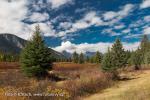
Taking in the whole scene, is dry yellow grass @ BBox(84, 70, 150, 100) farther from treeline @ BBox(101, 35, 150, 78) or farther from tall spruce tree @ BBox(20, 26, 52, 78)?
tall spruce tree @ BBox(20, 26, 52, 78)

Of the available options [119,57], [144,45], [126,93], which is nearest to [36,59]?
[126,93]

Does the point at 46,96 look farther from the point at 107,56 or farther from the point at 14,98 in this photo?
the point at 107,56

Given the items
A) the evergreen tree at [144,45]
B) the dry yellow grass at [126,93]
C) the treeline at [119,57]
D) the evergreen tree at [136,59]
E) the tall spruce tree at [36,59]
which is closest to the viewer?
the dry yellow grass at [126,93]

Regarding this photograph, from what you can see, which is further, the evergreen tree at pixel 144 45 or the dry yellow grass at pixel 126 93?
the evergreen tree at pixel 144 45

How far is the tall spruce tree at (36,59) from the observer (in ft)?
107

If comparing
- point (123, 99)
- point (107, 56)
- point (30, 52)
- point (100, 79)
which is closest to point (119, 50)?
point (107, 56)

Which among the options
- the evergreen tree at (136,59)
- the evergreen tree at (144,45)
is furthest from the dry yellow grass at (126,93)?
the evergreen tree at (144,45)

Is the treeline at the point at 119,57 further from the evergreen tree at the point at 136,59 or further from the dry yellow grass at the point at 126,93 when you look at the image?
the dry yellow grass at the point at 126,93

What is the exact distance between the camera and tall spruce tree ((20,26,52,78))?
1278 inches

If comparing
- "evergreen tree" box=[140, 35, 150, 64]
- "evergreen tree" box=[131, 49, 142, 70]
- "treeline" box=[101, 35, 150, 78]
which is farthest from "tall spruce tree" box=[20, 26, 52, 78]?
"evergreen tree" box=[140, 35, 150, 64]

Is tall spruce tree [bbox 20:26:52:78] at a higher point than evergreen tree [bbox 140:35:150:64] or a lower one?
lower

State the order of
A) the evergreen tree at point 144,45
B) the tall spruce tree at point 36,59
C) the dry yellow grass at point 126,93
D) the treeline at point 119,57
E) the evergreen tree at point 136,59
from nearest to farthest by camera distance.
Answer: the dry yellow grass at point 126,93
the tall spruce tree at point 36,59
the treeline at point 119,57
the evergreen tree at point 136,59
the evergreen tree at point 144,45

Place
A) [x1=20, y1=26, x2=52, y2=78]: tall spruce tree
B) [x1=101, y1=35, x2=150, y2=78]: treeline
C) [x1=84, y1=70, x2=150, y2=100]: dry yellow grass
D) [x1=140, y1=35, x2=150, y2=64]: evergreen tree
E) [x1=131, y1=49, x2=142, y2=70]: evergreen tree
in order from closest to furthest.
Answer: [x1=84, y1=70, x2=150, y2=100]: dry yellow grass, [x1=20, y1=26, x2=52, y2=78]: tall spruce tree, [x1=101, y1=35, x2=150, y2=78]: treeline, [x1=131, y1=49, x2=142, y2=70]: evergreen tree, [x1=140, y1=35, x2=150, y2=64]: evergreen tree

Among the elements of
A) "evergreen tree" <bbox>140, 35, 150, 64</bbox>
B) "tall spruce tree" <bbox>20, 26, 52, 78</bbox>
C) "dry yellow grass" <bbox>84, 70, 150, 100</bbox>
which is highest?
"evergreen tree" <bbox>140, 35, 150, 64</bbox>
